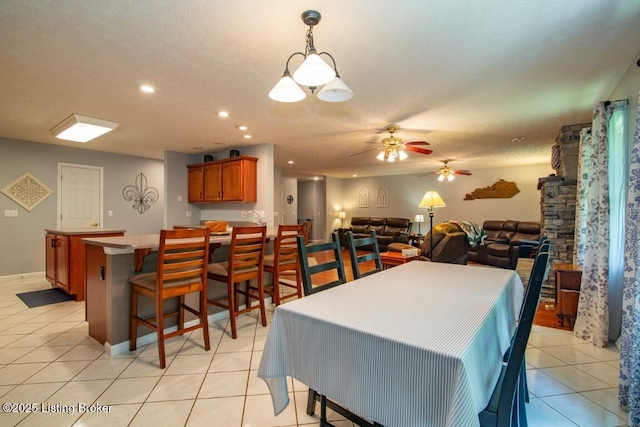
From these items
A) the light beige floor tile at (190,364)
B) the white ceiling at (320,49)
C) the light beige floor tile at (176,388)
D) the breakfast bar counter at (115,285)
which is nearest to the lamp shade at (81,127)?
the white ceiling at (320,49)

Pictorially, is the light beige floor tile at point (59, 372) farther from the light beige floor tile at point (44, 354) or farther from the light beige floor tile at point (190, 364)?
the light beige floor tile at point (190, 364)

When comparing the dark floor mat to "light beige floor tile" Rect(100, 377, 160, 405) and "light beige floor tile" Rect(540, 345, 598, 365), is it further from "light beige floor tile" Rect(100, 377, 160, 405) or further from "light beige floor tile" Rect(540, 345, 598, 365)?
"light beige floor tile" Rect(540, 345, 598, 365)

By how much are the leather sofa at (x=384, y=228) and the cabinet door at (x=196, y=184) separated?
465cm

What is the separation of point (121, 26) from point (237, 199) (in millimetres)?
3195

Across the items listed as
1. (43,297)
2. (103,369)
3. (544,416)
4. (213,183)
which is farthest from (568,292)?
(43,297)

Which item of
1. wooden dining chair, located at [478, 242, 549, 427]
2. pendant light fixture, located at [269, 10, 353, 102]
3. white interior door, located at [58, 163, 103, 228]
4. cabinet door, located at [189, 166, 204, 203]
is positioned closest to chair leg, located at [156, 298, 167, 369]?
pendant light fixture, located at [269, 10, 353, 102]

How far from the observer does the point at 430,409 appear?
89cm

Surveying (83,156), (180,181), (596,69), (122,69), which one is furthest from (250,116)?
(83,156)

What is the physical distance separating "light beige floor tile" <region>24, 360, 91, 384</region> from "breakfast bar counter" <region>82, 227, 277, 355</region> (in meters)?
0.21

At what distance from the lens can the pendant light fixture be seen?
1470 mm

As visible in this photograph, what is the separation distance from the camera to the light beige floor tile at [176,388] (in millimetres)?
1854

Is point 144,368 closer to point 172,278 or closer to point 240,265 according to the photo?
point 172,278

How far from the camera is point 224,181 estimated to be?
16.6 feet

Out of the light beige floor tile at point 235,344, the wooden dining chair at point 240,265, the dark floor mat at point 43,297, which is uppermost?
the wooden dining chair at point 240,265
